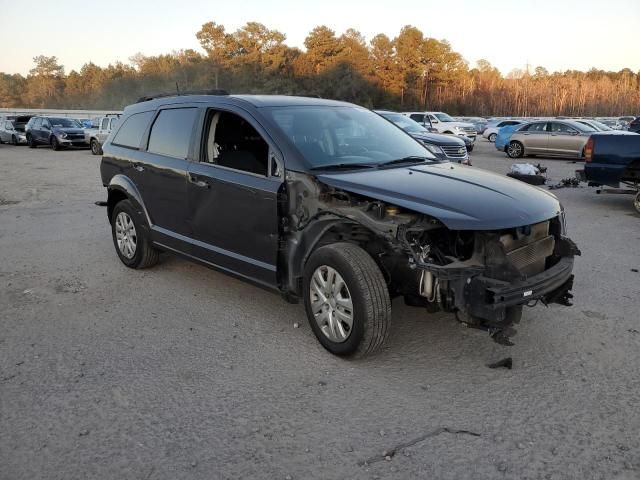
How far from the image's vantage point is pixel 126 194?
5.91 meters

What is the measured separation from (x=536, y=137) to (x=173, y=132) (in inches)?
733

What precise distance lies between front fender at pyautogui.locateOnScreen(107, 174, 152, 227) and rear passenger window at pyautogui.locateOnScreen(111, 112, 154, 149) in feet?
1.22

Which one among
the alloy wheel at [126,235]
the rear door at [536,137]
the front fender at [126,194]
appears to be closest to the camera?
the front fender at [126,194]

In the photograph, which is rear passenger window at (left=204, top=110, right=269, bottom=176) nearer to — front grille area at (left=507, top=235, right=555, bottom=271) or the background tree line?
front grille area at (left=507, top=235, right=555, bottom=271)

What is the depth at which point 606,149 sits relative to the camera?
9.62 m

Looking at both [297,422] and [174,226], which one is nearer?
[297,422]

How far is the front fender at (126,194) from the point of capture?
5.68 meters

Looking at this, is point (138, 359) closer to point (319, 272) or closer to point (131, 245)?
point (319, 272)

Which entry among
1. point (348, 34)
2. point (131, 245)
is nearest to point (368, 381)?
point (131, 245)

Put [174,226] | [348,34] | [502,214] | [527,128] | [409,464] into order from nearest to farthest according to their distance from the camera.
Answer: [409,464], [502,214], [174,226], [527,128], [348,34]

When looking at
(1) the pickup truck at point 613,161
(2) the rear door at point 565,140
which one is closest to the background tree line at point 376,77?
(2) the rear door at point 565,140

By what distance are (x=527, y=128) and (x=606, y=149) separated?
1256 centimetres

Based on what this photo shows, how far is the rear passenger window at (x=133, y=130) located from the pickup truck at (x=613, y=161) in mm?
7738

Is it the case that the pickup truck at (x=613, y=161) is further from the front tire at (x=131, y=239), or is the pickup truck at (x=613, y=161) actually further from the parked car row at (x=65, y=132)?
the parked car row at (x=65, y=132)
